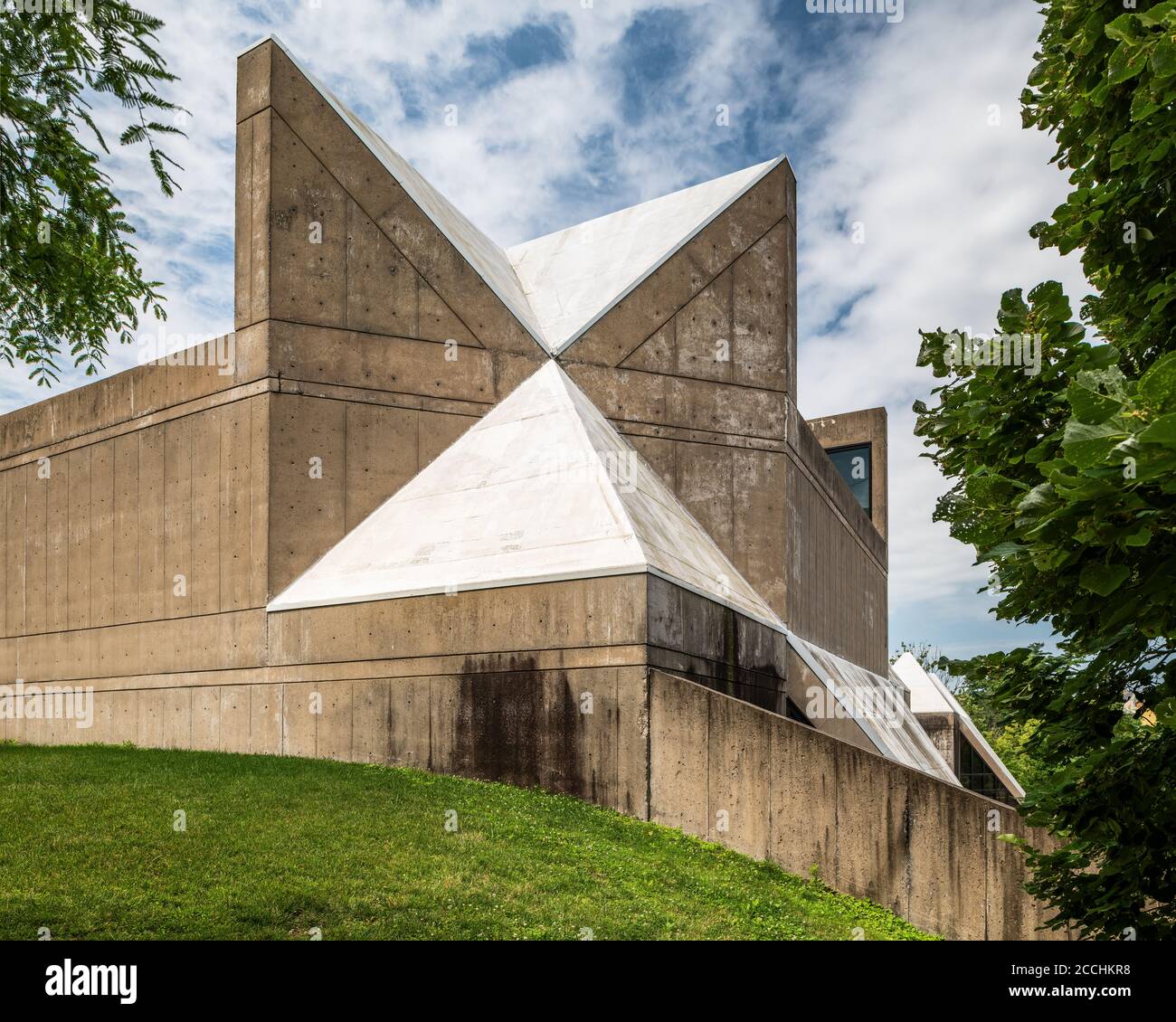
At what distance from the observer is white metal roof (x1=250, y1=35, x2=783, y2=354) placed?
2125 cm

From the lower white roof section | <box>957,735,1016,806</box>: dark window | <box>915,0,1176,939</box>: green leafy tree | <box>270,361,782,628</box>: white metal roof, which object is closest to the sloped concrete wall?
<box>270,361,782,628</box>: white metal roof

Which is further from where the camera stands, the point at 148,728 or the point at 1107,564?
the point at 148,728

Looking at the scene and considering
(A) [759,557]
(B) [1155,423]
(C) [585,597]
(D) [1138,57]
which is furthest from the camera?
(A) [759,557]

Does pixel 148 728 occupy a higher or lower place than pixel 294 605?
lower

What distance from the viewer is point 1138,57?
4.62 metres

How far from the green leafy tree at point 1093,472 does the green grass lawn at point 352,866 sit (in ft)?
14.7

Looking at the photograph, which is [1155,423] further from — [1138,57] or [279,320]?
[279,320]

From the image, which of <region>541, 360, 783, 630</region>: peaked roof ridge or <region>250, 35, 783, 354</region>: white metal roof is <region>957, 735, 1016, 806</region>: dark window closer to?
<region>541, 360, 783, 630</region>: peaked roof ridge

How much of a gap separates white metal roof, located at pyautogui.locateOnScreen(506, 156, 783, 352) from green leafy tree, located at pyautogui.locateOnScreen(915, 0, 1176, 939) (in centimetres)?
1520

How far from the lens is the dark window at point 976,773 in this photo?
42.2 m

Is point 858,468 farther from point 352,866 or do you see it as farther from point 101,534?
point 352,866
